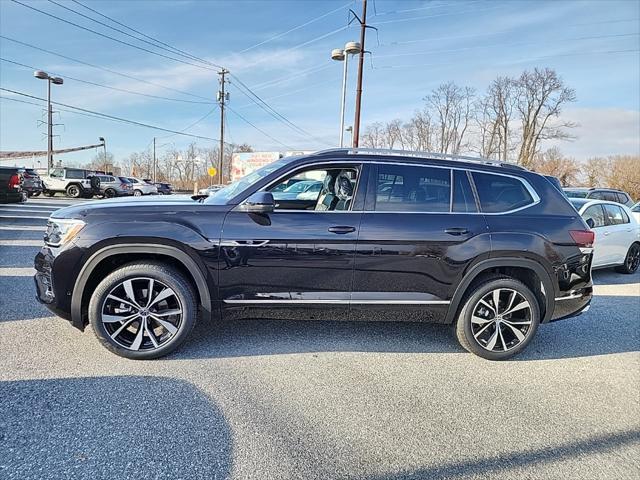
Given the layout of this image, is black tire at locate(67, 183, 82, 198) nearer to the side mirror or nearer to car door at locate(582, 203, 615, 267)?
the side mirror

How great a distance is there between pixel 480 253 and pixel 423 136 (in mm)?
57365

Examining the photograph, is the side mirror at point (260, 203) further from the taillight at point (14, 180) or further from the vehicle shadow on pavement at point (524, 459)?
the taillight at point (14, 180)

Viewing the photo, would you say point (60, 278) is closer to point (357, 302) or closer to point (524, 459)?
point (357, 302)

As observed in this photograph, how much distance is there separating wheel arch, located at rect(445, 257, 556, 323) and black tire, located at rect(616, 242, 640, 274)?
221 inches

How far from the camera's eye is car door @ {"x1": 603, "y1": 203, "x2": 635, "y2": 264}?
761 cm

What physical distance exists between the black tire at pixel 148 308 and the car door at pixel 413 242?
1.43m

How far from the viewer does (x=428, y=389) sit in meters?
3.19

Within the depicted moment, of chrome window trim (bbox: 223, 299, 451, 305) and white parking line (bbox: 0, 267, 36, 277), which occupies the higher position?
chrome window trim (bbox: 223, 299, 451, 305)

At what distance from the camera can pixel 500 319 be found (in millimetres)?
3797

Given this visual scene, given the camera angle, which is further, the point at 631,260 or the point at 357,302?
the point at 631,260

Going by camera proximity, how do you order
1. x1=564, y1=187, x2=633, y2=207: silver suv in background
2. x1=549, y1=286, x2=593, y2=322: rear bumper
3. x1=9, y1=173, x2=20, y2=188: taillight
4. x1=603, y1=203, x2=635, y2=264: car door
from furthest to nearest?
x1=9, y1=173, x2=20, y2=188: taillight < x1=564, y1=187, x2=633, y2=207: silver suv in background < x1=603, y1=203, x2=635, y2=264: car door < x1=549, y1=286, x2=593, y2=322: rear bumper

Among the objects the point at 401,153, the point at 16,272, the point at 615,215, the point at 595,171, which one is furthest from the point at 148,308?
the point at 595,171

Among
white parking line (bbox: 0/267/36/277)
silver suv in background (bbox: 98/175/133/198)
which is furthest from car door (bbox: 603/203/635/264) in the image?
silver suv in background (bbox: 98/175/133/198)

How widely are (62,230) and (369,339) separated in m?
2.93
